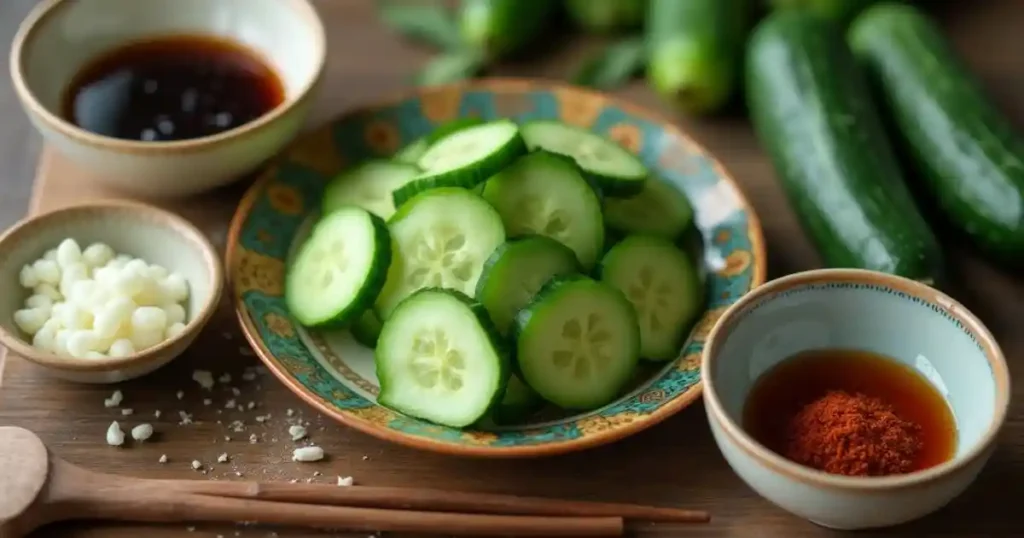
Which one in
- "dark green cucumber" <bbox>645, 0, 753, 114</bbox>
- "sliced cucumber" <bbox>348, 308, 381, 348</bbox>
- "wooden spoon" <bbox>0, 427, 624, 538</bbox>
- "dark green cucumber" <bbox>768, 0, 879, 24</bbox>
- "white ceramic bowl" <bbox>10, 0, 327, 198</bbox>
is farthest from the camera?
"dark green cucumber" <bbox>768, 0, 879, 24</bbox>

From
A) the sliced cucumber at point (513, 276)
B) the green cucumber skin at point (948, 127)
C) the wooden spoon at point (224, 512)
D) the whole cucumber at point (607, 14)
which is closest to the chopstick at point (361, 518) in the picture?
the wooden spoon at point (224, 512)

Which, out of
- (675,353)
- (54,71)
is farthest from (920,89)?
(54,71)

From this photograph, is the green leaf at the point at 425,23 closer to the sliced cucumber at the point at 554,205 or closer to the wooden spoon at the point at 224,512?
the sliced cucumber at the point at 554,205

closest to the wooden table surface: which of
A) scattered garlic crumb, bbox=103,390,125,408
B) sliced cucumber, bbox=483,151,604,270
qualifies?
scattered garlic crumb, bbox=103,390,125,408

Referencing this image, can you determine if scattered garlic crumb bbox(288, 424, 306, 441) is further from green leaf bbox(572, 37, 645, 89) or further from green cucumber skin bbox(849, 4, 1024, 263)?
green cucumber skin bbox(849, 4, 1024, 263)

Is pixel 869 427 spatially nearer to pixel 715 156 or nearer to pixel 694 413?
pixel 694 413
